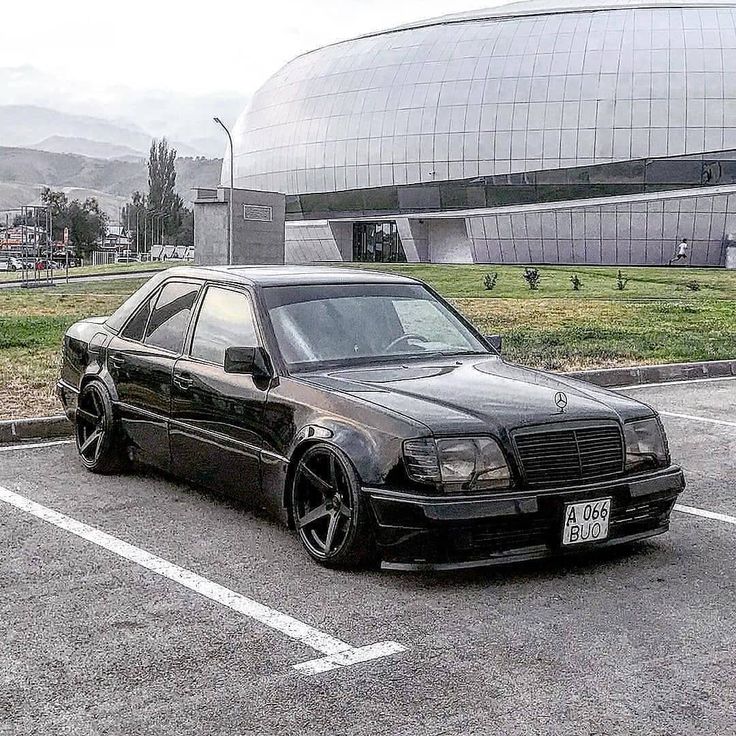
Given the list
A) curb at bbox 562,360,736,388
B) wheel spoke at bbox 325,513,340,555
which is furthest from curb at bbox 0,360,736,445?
wheel spoke at bbox 325,513,340,555

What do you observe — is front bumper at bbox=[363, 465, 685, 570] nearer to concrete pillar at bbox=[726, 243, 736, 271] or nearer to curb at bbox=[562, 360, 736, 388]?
curb at bbox=[562, 360, 736, 388]

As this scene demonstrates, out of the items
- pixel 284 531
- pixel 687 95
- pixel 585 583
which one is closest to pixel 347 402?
pixel 284 531

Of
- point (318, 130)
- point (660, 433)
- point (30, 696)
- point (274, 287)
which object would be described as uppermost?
point (318, 130)

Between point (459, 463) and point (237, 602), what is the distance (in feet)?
3.62

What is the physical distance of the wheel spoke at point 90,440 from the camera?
688 centimetres

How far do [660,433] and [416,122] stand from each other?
51.1 m

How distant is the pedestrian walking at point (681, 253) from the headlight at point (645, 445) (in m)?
44.3

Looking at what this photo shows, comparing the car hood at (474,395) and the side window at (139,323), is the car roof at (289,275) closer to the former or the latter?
the side window at (139,323)

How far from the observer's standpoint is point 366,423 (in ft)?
16.2

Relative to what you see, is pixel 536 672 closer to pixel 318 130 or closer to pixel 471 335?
pixel 471 335

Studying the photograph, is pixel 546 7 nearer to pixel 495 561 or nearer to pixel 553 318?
pixel 553 318

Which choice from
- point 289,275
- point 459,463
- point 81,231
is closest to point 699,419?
point 289,275

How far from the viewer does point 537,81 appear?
52.2 meters

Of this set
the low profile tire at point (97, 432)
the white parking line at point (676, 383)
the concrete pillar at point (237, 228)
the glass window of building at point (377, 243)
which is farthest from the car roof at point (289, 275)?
the glass window of building at point (377, 243)
